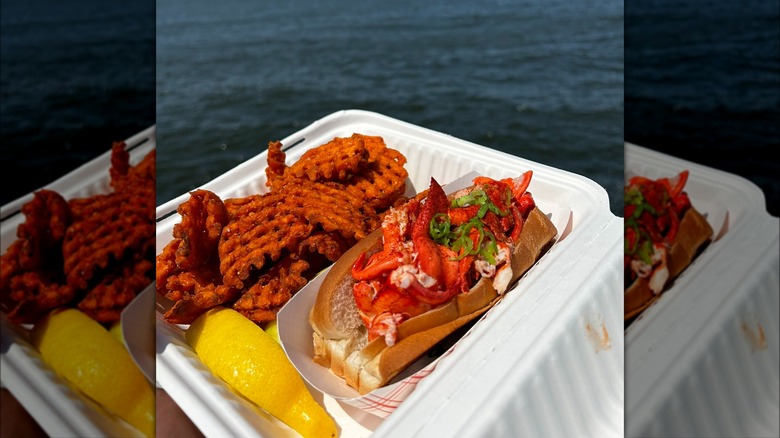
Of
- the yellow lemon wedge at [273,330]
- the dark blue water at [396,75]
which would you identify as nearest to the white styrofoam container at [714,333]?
the dark blue water at [396,75]

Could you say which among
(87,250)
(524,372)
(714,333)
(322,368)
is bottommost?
(322,368)

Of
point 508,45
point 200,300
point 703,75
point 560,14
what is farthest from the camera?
point 508,45

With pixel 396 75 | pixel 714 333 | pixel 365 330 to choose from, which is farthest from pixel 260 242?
pixel 396 75

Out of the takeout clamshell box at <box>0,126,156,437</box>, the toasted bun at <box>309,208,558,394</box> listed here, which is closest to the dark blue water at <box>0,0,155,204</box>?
the takeout clamshell box at <box>0,126,156,437</box>

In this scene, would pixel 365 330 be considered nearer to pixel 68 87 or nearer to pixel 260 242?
pixel 260 242

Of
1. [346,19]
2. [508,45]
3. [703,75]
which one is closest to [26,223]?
[703,75]

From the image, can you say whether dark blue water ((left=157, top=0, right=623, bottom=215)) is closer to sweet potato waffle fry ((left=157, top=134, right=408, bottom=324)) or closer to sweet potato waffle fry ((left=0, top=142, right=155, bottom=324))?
sweet potato waffle fry ((left=157, top=134, right=408, bottom=324))

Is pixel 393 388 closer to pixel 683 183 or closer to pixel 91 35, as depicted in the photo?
pixel 683 183
